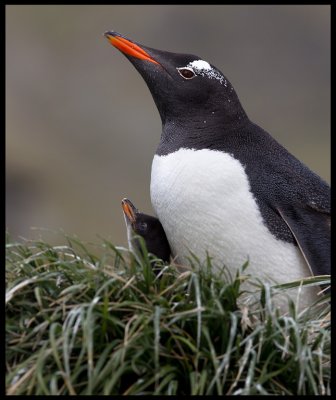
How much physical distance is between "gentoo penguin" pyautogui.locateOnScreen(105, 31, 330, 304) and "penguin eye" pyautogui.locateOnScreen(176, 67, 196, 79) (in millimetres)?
215

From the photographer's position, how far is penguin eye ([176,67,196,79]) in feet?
16.3

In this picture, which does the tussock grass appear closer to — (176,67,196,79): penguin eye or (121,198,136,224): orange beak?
(121,198,136,224): orange beak

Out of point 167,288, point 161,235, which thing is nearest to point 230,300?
point 167,288

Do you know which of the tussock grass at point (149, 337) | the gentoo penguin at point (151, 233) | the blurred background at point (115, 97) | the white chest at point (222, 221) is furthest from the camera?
the blurred background at point (115, 97)

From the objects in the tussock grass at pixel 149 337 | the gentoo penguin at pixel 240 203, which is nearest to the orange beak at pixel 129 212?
the gentoo penguin at pixel 240 203

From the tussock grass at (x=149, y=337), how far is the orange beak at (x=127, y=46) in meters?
1.40

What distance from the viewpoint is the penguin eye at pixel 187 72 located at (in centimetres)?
495

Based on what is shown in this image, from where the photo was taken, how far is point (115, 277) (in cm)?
373

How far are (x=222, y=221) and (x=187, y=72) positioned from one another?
0.79 m

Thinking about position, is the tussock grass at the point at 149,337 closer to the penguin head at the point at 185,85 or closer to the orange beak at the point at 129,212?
the orange beak at the point at 129,212

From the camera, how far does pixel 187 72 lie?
16.3 feet

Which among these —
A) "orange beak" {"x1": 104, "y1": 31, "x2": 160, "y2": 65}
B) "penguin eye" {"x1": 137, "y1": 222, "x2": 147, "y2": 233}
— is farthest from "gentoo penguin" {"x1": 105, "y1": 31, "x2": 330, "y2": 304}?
"orange beak" {"x1": 104, "y1": 31, "x2": 160, "y2": 65}

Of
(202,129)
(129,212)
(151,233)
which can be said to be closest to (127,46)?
(202,129)

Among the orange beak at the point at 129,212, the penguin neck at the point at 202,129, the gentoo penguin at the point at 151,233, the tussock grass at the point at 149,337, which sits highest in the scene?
the penguin neck at the point at 202,129
